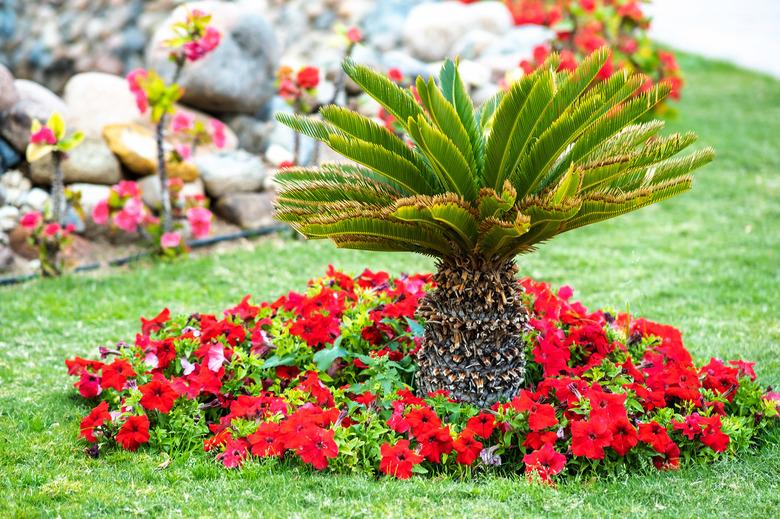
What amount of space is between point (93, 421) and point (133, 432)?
0.20 metres

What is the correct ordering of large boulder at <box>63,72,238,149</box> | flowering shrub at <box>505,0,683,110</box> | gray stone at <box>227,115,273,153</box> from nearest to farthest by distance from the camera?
large boulder at <box>63,72,238,149</box> < gray stone at <box>227,115,273,153</box> < flowering shrub at <box>505,0,683,110</box>

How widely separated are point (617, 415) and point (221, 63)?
599 centimetres

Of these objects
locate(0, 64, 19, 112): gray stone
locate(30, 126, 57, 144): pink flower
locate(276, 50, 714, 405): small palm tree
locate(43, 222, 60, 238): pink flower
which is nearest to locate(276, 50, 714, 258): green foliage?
locate(276, 50, 714, 405): small palm tree

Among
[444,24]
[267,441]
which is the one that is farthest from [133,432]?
[444,24]

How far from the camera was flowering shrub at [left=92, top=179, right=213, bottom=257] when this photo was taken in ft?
21.7

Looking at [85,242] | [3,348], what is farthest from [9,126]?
[3,348]

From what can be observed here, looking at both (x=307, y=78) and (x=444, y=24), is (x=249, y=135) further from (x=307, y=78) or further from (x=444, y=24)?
(x=444, y=24)

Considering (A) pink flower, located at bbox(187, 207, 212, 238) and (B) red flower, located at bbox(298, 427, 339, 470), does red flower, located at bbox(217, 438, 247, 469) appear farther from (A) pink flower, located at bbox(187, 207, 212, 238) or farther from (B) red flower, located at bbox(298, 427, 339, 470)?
(A) pink flower, located at bbox(187, 207, 212, 238)

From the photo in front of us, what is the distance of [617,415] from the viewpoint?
11.6 feet

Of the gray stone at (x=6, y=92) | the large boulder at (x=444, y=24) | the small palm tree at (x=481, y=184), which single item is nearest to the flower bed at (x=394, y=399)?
the small palm tree at (x=481, y=184)

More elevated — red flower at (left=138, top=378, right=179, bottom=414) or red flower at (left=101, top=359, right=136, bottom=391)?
red flower at (left=138, top=378, right=179, bottom=414)

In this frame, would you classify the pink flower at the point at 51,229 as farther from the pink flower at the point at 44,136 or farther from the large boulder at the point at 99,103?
the large boulder at the point at 99,103

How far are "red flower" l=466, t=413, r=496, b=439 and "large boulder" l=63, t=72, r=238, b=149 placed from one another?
5.31 m

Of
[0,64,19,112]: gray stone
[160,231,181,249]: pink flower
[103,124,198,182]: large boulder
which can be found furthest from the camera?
[103,124,198,182]: large boulder
